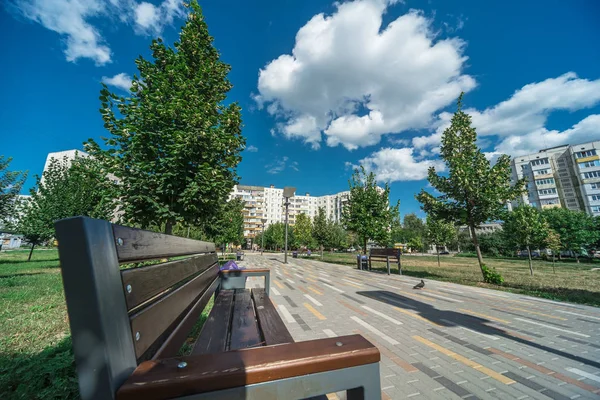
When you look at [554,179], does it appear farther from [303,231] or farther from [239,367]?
[239,367]

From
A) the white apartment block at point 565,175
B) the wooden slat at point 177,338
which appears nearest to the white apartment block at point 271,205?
the white apartment block at point 565,175

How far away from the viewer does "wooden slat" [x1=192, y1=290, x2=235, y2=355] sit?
1467 mm

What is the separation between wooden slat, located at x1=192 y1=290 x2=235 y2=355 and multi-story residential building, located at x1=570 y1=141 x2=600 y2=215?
74.8 m

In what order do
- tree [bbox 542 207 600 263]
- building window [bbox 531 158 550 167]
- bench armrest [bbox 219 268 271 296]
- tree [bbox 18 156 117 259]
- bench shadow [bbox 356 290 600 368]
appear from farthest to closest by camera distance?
building window [bbox 531 158 550 167] < tree [bbox 542 207 600 263] < tree [bbox 18 156 117 259] < bench armrest [bbox 219 268 271 296] < bench shadow [bbox 356 290 600 368]

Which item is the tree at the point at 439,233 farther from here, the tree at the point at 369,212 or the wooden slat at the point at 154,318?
the wooden slat at the point at 154,318

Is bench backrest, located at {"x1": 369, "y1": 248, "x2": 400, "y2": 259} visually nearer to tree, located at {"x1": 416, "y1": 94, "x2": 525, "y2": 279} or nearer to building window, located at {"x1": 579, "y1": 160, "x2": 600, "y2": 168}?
tree, located at {"x1": 416, "y1": 94, "x2": 525, "y2": 279}

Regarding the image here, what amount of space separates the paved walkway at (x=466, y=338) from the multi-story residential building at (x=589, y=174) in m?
68.4

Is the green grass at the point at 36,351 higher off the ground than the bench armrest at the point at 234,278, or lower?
lower

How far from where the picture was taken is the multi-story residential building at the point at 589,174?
4925 cm

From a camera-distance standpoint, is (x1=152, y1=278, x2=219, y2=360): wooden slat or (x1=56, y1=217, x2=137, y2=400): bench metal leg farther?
(x1=152, y1=278, x2=219, y2=360): wooden slat

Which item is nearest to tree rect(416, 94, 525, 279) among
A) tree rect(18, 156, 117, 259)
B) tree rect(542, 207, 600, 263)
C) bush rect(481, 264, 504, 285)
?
bush rect(481, 264, 504, 285)

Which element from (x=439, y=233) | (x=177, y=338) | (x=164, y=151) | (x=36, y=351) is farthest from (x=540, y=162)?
(x=36, y=351)

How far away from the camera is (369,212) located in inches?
655

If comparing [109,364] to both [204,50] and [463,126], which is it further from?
[463,126]
